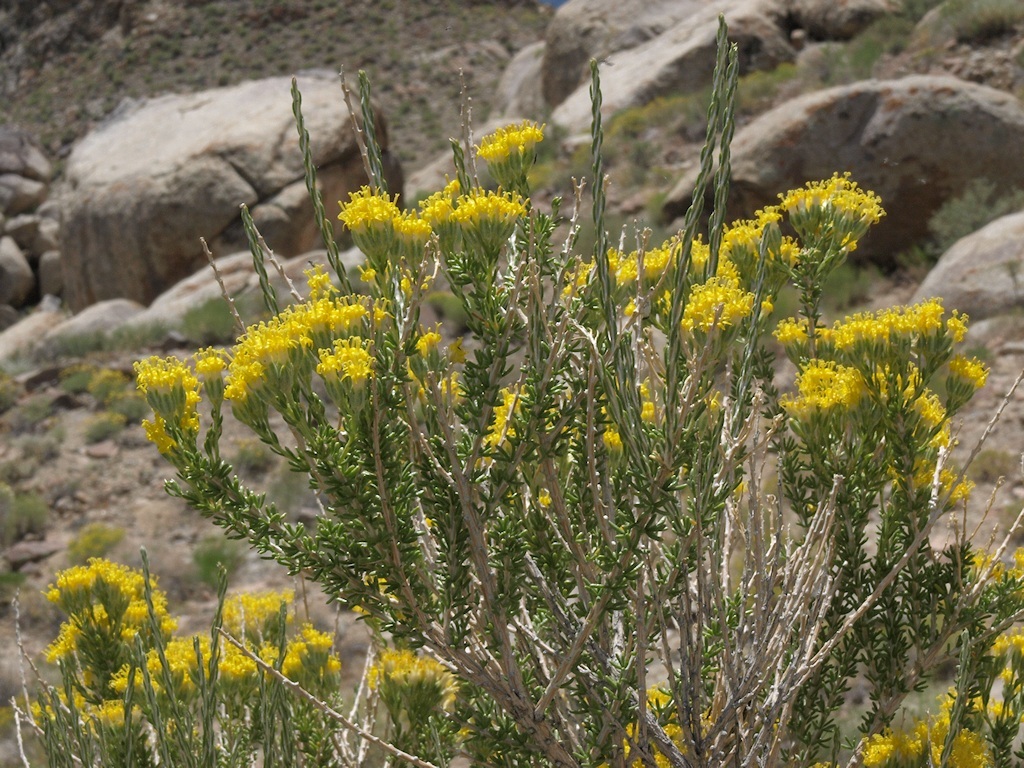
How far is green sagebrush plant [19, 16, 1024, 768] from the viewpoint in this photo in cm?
145

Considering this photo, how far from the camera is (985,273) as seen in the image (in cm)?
830

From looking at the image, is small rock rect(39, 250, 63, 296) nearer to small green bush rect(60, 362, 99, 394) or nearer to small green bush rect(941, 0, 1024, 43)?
small green bush rect(60, 362, 99, 394)

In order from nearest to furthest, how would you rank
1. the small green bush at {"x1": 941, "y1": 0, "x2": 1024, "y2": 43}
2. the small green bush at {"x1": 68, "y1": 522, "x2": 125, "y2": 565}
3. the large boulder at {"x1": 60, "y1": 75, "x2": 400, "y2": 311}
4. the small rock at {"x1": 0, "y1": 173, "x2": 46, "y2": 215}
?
the small green bush at {"x1": 68, "y1": 522, "x2": 125, "y2": 565}
the small green bush at {"x1": 941, "y1": 0, "x2": 1024, "y2": 43}
the large boulder at {"x1": 60, "y1": 75, "x2": 400, "y2": 311}
the small rock at {"x1": 0, "y1": 173, "x2": 46, "y2": 215}

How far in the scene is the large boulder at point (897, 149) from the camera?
10.0 metres

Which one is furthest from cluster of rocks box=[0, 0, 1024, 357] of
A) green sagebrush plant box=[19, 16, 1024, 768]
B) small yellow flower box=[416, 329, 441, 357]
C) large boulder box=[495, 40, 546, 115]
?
small yellow flower box=[416, 329, 441, 357]

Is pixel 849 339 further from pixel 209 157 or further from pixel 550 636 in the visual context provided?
pixel 209 157

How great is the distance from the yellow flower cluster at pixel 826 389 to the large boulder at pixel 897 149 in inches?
340

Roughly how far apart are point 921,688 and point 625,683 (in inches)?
26.2

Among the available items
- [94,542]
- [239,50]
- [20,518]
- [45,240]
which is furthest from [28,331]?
[239,50]

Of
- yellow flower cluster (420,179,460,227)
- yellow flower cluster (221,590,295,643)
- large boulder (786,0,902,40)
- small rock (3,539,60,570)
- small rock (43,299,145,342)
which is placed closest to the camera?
yellow flower cluster (420,179,460,227)

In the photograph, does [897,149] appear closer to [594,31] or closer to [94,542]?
[94,542]

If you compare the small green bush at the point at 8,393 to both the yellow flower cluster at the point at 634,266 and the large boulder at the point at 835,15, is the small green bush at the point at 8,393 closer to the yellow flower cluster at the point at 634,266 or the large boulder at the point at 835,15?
the yellow flower cluster at the point at 634,266

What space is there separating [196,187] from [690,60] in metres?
9.01

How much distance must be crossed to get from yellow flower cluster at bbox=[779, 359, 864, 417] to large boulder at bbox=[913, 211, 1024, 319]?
21.9ft
